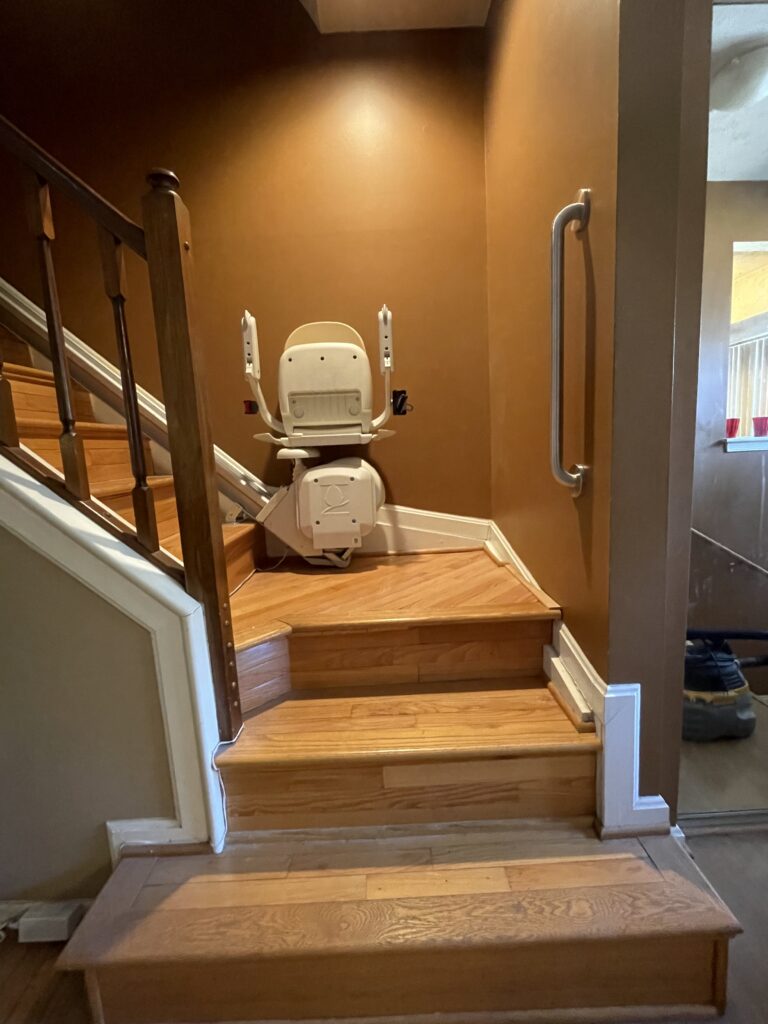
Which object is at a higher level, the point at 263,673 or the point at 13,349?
the point at 13,349

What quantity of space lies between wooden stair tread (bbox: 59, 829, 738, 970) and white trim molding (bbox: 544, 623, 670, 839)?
49 millimetres

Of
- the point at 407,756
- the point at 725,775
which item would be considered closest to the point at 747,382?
the point at 725,775

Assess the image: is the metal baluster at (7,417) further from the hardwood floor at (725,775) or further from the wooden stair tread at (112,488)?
the hardwood floor at (725,775)

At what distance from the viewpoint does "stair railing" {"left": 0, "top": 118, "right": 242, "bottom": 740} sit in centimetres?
103

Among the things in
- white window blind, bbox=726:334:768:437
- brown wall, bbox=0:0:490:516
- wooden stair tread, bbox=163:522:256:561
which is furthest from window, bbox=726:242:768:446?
wooden stair tread, bbox=163:522:256:561

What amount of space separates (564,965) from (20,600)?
4.58ft

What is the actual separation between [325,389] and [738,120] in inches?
86.8

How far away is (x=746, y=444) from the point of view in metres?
2.45

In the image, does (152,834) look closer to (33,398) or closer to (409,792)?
(409,792)

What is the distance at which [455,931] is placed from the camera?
3.00 feet

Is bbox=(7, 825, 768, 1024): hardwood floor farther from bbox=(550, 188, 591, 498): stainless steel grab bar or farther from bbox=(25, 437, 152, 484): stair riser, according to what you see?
bbox=(25, 437, 152, 484): stair riser

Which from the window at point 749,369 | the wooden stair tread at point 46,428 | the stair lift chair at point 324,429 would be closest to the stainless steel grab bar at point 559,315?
the stair lift chair at point 324,429

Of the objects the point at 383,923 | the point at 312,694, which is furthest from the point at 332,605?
the point at 383,923

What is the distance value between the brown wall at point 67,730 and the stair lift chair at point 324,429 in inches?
33.6
